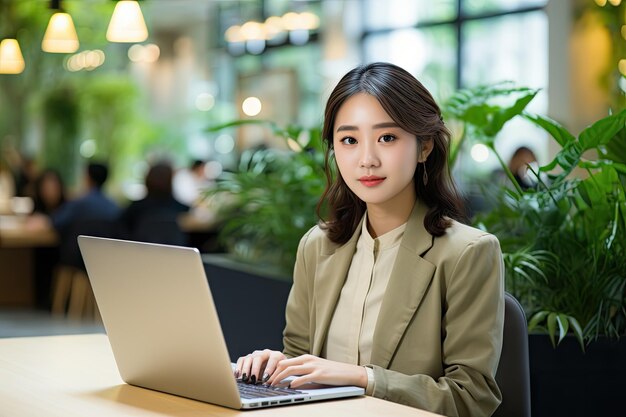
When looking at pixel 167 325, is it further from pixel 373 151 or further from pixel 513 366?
pixel 513 366

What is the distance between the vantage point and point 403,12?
12062mm

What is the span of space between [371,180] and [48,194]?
8179 mm

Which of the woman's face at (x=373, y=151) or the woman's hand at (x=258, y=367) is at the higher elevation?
the woman's face at (x=373, y=151)

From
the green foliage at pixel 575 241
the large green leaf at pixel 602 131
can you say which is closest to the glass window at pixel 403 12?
the green foliage at pixel 575 241

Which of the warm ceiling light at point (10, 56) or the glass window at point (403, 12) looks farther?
the glass window at point (403, 12)

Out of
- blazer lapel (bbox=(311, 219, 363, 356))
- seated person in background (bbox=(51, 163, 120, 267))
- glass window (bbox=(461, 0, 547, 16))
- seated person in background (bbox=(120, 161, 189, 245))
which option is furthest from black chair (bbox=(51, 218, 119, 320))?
blazer lapel (bbox=(311, 219, 363, 356))

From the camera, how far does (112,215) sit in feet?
28.7

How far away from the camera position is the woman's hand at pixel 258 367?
209cm

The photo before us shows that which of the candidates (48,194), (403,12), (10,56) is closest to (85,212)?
(48,194)

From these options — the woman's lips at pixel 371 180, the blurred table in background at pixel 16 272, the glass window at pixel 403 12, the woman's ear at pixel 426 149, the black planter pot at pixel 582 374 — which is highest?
the woman's ear at pixel 426 149

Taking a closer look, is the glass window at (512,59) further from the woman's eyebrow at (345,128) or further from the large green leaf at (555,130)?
the woman's eyebrow at (345,128)

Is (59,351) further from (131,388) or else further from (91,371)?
(131,388)

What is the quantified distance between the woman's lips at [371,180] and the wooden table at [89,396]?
19.1 inches

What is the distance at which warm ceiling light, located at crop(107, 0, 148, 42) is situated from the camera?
19.1ft
